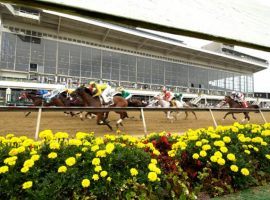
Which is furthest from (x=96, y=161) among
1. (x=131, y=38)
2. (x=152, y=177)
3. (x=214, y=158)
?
(x=131, y=38)

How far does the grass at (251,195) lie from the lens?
8.00 feet

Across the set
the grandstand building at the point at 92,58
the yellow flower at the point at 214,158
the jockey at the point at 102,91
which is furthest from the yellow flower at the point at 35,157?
the grandstand building at the point at 92,58

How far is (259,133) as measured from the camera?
11.8 feet

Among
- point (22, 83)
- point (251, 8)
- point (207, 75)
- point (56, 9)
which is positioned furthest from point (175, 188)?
point (207, 75)

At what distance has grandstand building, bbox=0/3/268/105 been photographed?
93.6 feet

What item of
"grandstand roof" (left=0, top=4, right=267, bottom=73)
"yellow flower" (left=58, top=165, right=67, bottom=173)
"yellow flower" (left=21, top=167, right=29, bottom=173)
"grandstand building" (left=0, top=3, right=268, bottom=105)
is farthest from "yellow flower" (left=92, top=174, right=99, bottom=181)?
"grandstand roof" (left=0, top=4, right=267, bottom=73)

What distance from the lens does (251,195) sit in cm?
250

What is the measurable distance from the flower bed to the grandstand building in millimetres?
21206

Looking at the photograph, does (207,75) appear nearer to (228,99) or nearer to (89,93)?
→ (228,99)

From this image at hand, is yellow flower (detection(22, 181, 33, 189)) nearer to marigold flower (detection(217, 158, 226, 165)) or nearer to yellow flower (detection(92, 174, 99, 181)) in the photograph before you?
yellow flower (detection(92, 174, 99, 181))

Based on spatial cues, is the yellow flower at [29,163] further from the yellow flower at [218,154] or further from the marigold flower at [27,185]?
the yellow flower at [218,154]

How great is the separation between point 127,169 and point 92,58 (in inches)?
1351

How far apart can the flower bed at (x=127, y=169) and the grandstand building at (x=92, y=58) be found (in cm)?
2121

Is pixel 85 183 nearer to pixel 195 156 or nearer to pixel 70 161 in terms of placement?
pixel 70 161
